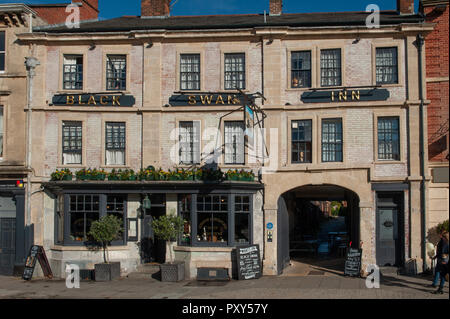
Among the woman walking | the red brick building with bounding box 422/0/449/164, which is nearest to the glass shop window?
the woman walking

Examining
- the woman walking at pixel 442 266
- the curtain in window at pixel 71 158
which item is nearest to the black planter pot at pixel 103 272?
the curtain in window at pixel 71 158

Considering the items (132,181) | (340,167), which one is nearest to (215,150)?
(132,181)

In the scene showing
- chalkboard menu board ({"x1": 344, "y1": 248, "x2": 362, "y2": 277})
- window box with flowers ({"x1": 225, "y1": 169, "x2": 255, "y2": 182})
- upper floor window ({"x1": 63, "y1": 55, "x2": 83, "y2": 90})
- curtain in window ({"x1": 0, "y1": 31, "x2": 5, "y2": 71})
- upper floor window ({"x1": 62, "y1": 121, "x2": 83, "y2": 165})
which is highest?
curtain in window ({"x1": 0, "y1": 31, "x2": 5, "y2": 71})

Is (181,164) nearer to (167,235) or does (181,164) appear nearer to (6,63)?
(167,235)

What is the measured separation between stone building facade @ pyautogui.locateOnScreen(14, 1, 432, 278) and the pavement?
1145 millimetres

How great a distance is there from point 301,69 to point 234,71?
2602mm

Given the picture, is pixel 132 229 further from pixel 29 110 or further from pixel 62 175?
pixel 29 110

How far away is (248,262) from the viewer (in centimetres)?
1805

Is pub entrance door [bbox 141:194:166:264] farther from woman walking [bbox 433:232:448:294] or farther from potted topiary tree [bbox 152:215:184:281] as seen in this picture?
woman walking [bbox 433:232:448:294]

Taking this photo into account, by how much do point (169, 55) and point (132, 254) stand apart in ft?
26.1

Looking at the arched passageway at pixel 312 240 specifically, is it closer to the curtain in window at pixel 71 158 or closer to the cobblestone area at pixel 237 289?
the cobblestone area at pixel 237 289

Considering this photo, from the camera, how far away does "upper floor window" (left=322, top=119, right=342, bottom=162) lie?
1894cm

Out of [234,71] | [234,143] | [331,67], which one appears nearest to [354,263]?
[234,143]

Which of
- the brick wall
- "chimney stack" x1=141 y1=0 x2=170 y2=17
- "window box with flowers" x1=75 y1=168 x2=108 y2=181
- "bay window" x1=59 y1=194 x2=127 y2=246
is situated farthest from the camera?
"chimney stack" x1=141 y1=0 x2=170 y2=17
